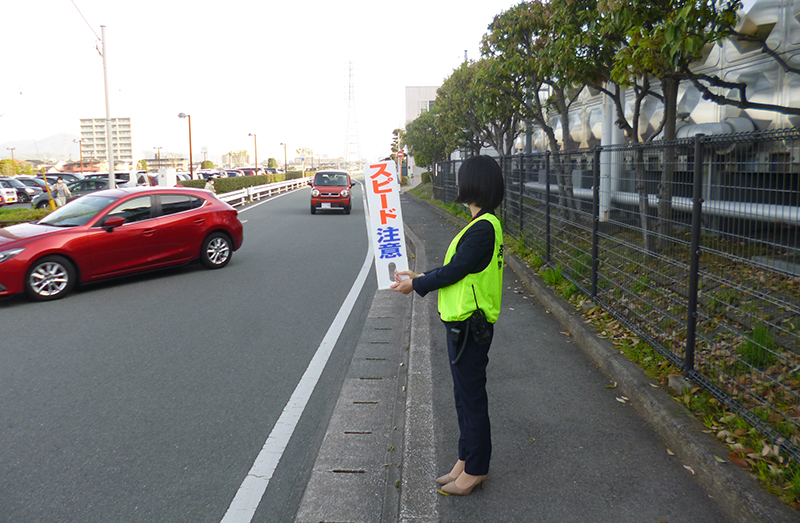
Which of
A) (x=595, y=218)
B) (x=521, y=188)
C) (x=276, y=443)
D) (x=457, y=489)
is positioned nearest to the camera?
(x=457, y=489)

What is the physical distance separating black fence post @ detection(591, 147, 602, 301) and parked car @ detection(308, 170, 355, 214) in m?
17.3

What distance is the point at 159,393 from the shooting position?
194 inches

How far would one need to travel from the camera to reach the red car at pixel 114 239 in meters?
8.35

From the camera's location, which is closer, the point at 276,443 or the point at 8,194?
the point at 276,443

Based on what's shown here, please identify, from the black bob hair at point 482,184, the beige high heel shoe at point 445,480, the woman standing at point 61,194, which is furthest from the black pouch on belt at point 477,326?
the woman standing at point 61,194

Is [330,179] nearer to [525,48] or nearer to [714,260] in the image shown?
[525,48]

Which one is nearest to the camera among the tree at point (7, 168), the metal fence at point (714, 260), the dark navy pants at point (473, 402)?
the dark navy pants at point (473, 402)

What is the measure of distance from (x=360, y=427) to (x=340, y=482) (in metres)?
0.80

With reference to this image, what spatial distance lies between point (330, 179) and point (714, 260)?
2119cm

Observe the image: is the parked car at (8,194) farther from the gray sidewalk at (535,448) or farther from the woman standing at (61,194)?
the gray sidewalk at (535,448)

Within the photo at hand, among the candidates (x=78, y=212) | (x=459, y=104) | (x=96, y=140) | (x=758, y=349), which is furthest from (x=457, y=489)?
(x=96, y=140)

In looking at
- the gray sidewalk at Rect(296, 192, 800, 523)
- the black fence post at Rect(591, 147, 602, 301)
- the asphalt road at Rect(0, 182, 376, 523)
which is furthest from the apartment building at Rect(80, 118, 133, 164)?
the gray sidewalk at Rect(296, 192, 800, 523)

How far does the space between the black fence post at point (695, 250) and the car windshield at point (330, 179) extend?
20.8m

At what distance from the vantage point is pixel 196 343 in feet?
20.7
